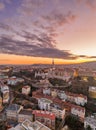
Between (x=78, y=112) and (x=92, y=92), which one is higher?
(x=92, y=92)

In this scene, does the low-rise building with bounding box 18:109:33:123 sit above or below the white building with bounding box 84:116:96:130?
above

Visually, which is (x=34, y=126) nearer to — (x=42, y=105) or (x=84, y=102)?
(x=42, y=105)

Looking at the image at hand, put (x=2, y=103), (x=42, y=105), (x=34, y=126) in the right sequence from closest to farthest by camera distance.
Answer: (x=34, y=126) → (x=42, y=105) → (x=2, y=103)

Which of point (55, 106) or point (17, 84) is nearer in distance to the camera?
point (55, 106)

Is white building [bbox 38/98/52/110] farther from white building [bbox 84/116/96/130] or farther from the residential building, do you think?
white building [bbox 84/116/96/130]

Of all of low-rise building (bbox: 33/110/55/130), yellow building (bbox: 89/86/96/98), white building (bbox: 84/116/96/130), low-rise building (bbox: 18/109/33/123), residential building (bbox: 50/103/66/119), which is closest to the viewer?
white building (bbox: 84/116/96/130)

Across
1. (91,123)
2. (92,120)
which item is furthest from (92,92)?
(91,123)

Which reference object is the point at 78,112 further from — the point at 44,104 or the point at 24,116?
the point at 24,116

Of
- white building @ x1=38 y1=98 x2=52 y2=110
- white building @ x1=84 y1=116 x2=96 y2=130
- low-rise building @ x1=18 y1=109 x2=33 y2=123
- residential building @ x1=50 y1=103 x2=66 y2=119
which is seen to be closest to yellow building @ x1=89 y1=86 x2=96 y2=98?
white building @ x1=38 y1=98 x2=52 y2=110

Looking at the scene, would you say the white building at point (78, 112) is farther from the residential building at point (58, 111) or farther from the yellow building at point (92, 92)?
the yellow building at point (92, 92)

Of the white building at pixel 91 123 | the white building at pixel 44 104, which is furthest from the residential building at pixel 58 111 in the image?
the white building at pixel 91 123

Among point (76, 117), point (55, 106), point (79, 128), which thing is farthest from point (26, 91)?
point (79, 128)
